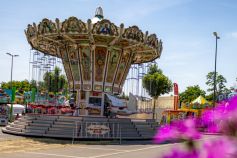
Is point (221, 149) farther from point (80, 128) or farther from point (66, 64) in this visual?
point (66, 64)

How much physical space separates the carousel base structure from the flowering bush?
1048 inches

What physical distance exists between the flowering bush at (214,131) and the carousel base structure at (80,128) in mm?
26615

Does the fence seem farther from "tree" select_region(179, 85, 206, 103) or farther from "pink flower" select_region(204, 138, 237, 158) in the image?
"tree" select_region(179, 85, 206, 103)

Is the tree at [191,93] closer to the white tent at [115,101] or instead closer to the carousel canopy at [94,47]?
the carousel canopy at [94,47]

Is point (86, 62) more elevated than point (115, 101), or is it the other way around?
point (86, 62)

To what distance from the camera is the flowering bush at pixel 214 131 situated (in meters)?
0.71

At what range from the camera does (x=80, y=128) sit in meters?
28.3

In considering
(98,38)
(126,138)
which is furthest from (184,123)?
(98,38)

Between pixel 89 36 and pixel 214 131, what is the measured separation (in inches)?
1265

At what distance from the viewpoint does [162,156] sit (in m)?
0.79

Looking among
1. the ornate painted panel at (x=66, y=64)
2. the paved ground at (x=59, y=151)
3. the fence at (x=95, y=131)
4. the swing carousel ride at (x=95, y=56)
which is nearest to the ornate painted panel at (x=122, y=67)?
the swing carousel ride at (x=95, y=56)

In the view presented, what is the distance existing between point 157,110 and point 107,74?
22.2 metres

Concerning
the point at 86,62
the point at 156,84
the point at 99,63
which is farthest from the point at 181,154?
the point at 156,84

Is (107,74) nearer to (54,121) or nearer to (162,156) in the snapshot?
(54,121)
